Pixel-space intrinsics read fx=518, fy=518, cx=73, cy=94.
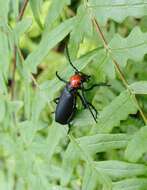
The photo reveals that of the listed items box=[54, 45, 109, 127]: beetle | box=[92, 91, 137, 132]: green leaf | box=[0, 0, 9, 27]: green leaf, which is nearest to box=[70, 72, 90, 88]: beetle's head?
box=[54, 45, 109, 127]: beetle

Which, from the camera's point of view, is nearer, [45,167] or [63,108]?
[63,108]

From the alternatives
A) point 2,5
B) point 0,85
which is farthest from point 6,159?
point 2,5

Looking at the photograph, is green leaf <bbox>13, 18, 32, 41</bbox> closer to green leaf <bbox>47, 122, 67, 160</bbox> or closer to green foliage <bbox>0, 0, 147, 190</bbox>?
green foliage <bbox>0, 0, 147, 190</bbox>

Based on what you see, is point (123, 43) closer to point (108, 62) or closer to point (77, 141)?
point (108, 62)

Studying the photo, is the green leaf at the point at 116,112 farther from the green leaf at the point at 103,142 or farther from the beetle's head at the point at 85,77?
the beetle's head at the point at 85,77

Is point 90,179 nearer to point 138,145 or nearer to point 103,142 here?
point 103,142

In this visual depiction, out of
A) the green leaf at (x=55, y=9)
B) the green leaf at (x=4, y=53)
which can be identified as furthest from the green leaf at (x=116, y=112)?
the green leaf at (x=4, y=53)
